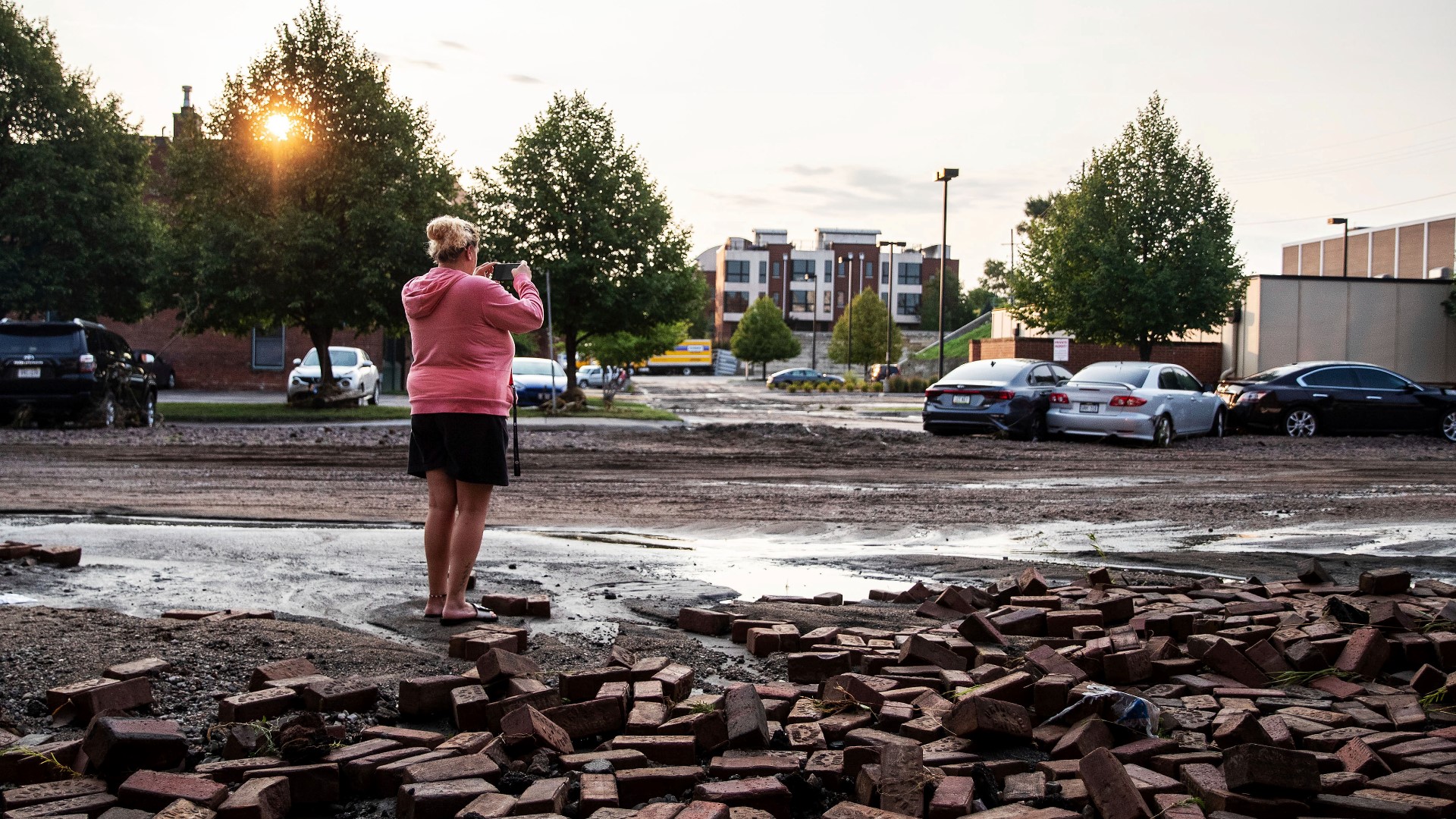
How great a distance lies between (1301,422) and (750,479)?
574 inches

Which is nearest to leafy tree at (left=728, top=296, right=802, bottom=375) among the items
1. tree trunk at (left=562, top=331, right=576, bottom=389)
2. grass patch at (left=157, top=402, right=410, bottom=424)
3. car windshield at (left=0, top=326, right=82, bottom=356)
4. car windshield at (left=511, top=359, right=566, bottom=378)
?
car windshield at (left=511, top=359, right=566, bottom=378)

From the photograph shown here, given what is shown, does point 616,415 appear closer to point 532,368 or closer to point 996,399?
point 532,368

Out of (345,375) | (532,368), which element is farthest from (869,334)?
(345,375)

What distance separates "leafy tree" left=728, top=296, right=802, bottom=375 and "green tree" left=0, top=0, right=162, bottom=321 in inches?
2473

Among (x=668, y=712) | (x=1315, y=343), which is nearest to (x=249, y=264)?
(x=668, y=712)

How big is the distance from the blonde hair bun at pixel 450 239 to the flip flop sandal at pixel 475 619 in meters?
1.71

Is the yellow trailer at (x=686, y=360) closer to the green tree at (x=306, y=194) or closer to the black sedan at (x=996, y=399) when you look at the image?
the green tree at (x=306, y=194)

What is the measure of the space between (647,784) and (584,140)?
2942 centimetres

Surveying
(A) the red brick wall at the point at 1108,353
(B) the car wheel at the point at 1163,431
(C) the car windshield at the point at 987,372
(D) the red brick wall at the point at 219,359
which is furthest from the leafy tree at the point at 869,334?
(B) the car wheel at the point at 1163,431

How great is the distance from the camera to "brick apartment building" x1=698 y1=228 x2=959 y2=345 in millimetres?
136250

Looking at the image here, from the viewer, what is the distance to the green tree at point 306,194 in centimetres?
2552

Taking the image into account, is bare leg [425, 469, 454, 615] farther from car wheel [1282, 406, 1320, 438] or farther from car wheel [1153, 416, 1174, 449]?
car wheel [1282, 406, 1320, 438]

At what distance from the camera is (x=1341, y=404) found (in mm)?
22641

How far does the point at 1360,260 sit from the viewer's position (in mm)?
73812
